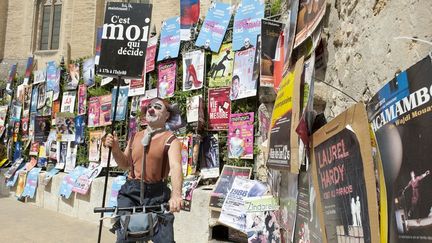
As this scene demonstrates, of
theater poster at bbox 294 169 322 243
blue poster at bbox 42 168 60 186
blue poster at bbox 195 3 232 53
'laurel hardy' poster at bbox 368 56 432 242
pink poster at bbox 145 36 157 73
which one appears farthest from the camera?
blue poster at bbox 42 168 60 186

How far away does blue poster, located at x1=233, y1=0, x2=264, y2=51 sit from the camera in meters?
6.18

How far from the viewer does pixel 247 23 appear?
250 inches

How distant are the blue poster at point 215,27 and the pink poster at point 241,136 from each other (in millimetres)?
1299

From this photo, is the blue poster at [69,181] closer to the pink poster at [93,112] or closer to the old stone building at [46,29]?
the pink poster at [93,112]

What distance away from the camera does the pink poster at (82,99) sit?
1011 centimetres

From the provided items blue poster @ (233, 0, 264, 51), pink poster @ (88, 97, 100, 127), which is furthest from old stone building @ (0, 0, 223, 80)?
blue poster @ (233, 0, 264, 51)

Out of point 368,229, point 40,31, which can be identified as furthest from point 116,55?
point 40,31

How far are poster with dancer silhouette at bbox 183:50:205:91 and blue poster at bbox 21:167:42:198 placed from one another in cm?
607

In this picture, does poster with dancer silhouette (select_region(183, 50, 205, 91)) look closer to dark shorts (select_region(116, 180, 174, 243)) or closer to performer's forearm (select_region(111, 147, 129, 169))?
performer's forearm (select_region(111, 147, 129, 169))

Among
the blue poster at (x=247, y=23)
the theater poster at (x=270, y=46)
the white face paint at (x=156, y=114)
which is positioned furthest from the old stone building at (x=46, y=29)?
the white face paint at (x=156, y=114)

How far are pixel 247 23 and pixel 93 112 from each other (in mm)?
4962

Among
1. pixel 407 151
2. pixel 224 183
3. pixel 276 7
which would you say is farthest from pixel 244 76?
pixel 407 151

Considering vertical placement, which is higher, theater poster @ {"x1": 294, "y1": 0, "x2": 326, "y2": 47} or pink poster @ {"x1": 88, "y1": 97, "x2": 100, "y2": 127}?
pink poster @ {"x1": 88, "y1": 97, "x2": 100, "y2": 127}

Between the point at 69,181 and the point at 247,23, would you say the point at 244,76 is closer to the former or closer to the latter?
the point at 247,23
